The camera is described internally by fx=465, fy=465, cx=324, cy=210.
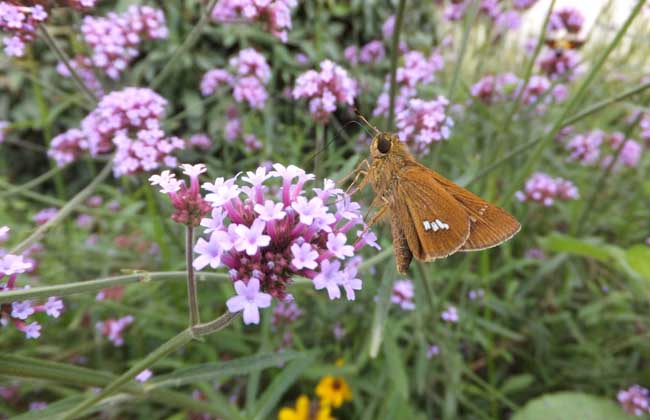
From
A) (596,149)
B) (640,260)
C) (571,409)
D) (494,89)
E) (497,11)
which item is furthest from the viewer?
(497,11)

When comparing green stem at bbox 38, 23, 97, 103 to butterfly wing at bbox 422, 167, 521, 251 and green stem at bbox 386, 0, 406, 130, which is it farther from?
butterfly wing at bbox 422, 167, 521, 251

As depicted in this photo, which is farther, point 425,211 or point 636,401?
point 636,401

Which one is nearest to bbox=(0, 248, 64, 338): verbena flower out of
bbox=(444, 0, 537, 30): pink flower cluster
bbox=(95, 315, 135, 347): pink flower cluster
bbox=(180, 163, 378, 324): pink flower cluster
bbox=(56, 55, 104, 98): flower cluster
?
bbox=(180, 163, 378, 324): pink flower cluster

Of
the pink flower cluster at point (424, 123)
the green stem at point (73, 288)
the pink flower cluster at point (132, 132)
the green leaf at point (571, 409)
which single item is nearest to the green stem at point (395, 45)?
the pink flower cluster at point (424, 123)

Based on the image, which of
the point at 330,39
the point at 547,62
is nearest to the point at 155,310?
the point at 547,62

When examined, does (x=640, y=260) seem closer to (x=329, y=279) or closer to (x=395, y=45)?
(x=395, y=45)

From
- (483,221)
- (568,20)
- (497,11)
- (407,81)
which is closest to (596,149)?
(568,20)

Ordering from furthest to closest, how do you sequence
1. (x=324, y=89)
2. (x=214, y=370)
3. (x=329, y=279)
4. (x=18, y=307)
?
→ (x=324, y=89), (x=214, y=370), (x=18, y=307), (x=329, y=279)
